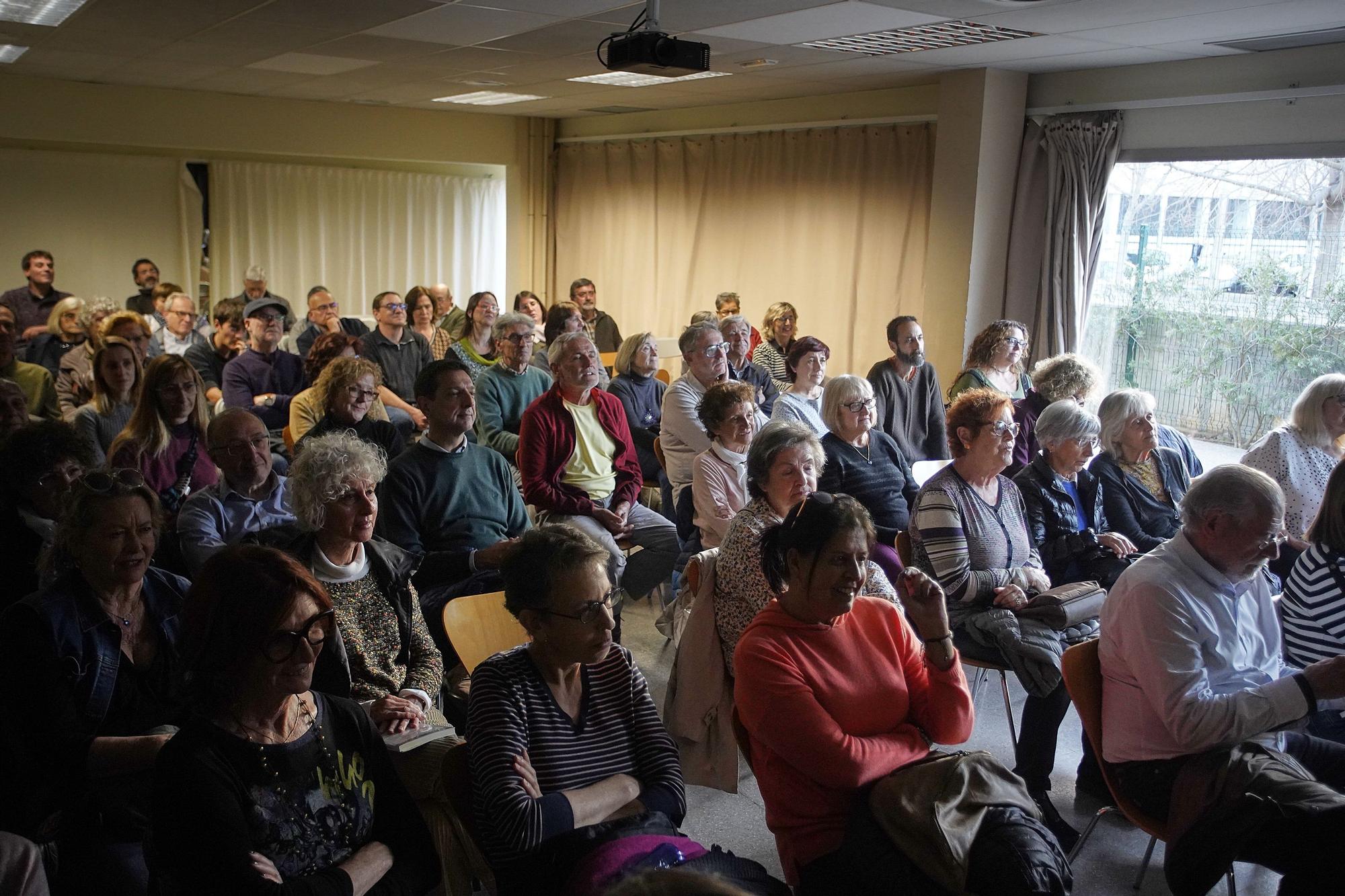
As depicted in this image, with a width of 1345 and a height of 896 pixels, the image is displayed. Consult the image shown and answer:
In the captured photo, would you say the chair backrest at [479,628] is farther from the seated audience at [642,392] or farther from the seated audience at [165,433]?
the seated audience at [642,392]

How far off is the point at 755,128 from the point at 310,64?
340 centimetres

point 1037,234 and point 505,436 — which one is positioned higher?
point 1037,234

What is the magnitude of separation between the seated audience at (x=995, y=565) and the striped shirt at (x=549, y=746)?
1.35m

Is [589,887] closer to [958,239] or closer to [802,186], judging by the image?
[958,239]

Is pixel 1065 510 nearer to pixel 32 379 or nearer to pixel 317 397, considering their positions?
pixel 317 397

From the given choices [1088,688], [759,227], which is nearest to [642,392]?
[1088,688]

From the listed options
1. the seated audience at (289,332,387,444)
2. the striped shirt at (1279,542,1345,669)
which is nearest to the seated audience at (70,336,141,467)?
the seated audience at (289,332,387,444)

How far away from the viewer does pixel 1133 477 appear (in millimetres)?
3773

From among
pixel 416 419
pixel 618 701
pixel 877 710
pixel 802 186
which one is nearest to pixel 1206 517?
pixel 877 710

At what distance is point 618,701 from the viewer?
2.00 metres

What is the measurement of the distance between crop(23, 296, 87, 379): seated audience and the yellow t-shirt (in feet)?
12.7

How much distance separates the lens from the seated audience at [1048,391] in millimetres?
4578

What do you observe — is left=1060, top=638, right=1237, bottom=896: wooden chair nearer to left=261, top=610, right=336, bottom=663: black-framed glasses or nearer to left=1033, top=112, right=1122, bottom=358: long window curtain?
left=261, top=610, right=336, bottom=663: black-framed glasses

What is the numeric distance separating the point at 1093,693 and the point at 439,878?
149cm
